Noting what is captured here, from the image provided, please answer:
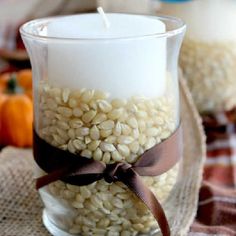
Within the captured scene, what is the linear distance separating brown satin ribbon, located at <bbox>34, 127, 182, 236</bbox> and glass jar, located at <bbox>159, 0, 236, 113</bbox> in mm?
211

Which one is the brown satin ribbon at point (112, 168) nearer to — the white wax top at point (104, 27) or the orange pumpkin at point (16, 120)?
the white wax top at point (104, 27)

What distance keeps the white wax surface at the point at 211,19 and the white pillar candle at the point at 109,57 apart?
8.7 inches

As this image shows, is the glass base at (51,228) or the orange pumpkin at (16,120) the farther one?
the orange pumpkin at (16,120)

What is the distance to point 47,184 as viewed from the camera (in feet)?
1.38

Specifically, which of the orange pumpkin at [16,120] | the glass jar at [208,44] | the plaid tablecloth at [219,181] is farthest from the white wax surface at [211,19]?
the orange pumpkin at [16,120]

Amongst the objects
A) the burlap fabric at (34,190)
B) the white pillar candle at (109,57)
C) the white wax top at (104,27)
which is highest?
the white wax top at (104,27)

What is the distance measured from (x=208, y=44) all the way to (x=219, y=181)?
0.53 feet

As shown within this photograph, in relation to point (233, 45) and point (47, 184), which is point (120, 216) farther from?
point (233, 45)

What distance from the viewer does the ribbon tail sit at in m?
0.40

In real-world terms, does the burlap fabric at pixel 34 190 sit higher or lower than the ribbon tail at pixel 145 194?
lower

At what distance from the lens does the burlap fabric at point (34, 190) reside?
454 millimetres

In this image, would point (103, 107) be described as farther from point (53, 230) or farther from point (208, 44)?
point (208, 44)

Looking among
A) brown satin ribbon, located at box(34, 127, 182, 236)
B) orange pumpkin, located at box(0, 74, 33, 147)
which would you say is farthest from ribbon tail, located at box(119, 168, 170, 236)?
orange pumpkin, located at box(0, 74, 33, 147)

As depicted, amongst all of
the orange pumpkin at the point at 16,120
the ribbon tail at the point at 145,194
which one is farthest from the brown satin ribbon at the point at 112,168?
the orange pumpkin at the point at 16,120
